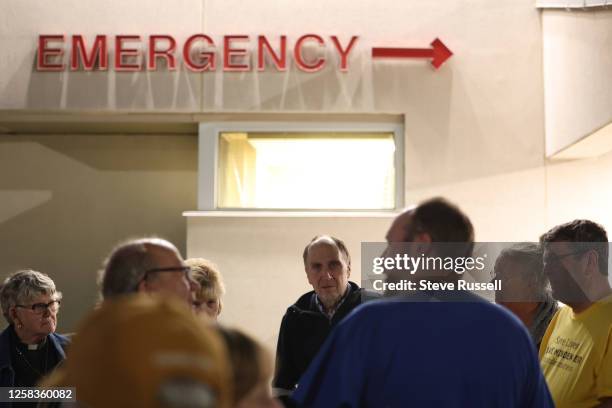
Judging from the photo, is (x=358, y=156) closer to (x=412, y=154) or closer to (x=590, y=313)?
(x=412, y=154)

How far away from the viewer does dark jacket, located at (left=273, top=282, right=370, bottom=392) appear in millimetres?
4219

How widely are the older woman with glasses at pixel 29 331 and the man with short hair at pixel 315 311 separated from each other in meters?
1.19

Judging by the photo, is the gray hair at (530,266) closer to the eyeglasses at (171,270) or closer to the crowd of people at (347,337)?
the crowd of people at (347,337)

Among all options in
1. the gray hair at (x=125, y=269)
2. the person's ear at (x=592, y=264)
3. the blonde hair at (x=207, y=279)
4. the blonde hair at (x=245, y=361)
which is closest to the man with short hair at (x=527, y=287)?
the person's ear at (x=592, y=264)

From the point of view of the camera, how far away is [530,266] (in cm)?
365

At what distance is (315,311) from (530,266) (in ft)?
4.28

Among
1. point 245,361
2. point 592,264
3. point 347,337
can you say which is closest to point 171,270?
point 347,337

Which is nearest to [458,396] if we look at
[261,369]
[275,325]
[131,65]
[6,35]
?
[261,369]

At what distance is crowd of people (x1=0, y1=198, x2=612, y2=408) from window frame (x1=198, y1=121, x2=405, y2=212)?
2.66m

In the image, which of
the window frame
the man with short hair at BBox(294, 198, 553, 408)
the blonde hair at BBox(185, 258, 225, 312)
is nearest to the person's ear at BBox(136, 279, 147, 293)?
the man with short hair at BBox(294, 198, 553, 408)

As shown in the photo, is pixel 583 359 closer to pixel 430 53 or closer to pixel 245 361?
pixel 245 361

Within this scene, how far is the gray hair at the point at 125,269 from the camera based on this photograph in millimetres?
2150

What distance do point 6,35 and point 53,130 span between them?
3.73 ft

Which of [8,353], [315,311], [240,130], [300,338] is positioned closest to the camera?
[8,353]
